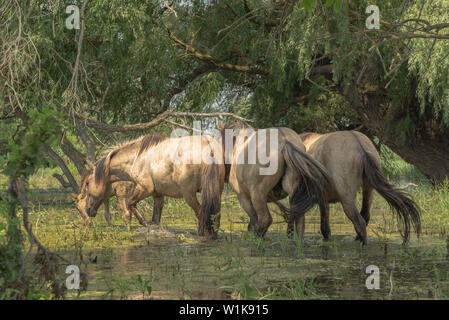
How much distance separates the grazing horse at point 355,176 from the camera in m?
8.88

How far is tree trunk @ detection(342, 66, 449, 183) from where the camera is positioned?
1463 centimetres

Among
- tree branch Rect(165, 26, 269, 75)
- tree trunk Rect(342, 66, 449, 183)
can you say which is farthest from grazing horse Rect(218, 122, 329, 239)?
tree trunk Rect(342, 66, 449, 183)

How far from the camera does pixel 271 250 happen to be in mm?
8508

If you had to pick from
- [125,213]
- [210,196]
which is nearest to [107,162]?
[125,213]

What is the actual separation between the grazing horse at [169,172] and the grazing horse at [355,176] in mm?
1618

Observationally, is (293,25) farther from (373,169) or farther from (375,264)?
(375,264)

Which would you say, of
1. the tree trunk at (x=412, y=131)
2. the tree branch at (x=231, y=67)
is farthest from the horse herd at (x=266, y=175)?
the tree trunk at (x=412, y=131)

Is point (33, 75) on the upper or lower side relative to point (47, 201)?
upper

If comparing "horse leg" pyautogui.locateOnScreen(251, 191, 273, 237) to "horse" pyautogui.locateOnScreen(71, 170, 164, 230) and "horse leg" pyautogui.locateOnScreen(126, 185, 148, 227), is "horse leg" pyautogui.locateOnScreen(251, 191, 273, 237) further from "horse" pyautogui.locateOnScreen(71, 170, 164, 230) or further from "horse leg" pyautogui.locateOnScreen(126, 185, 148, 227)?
"horse" pyautogui.locateOnScreen(71, 170, 164, 230)

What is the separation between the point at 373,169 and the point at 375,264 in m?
1.82

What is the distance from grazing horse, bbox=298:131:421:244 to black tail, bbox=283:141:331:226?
358 millimetres

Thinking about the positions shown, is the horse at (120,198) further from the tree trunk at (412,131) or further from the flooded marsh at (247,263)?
the tree trunk at (412,131)
